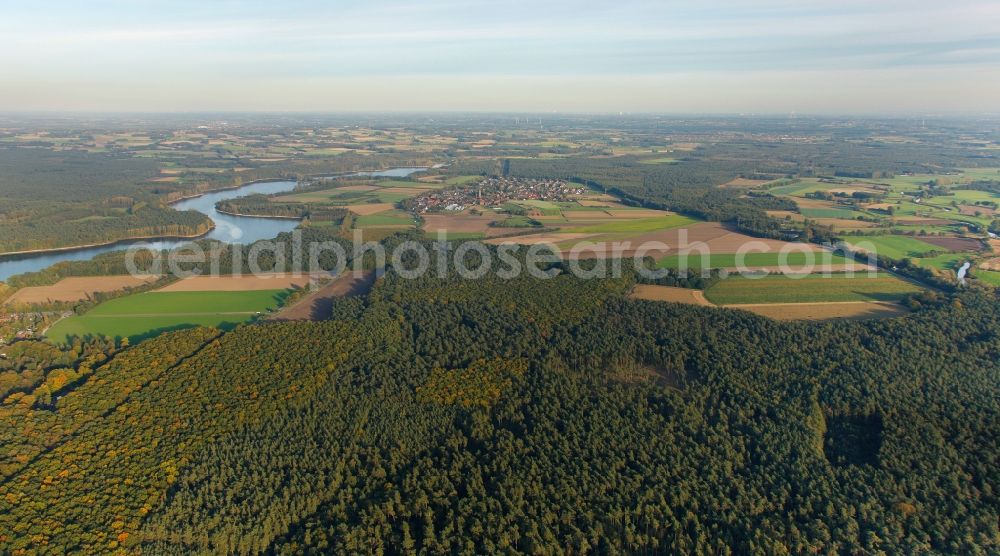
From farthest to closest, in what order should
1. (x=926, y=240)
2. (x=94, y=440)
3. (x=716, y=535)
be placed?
(x=926, y=240), (x=94, y=440), (x=716, y=535)

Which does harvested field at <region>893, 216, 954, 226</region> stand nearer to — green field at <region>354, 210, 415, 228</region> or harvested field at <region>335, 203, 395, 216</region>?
green field at <region>354, 210, 415, 228</region>

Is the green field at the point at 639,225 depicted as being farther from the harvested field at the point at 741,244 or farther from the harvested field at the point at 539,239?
the harvested field at the point at 741,244

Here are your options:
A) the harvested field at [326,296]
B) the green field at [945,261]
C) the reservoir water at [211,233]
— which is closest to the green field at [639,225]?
the green field at [945,261]

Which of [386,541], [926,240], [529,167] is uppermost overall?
[529,167]

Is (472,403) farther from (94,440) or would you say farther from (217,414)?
(94,440)

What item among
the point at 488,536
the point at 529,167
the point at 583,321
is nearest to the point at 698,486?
the point at 488,536

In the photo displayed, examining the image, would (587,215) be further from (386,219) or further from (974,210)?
(974,210)

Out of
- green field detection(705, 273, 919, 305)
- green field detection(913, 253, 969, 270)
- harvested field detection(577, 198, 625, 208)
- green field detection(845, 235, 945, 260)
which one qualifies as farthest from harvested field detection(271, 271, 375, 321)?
green field detection(913, 253, 969, 270)
